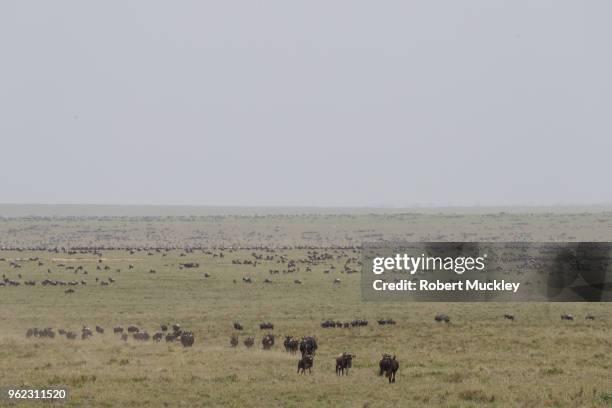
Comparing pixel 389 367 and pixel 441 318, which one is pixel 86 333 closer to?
pixel 389 367

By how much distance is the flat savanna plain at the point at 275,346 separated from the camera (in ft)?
70.2

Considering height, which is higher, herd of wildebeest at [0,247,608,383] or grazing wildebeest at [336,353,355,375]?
grazing wildebeest at [336,353,355,375]

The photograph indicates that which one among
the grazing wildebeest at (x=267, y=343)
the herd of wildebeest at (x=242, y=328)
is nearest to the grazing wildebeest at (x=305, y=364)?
the herd of wildebeest at (x=242, y=328)

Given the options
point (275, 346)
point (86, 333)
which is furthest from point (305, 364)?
point (86, 333)

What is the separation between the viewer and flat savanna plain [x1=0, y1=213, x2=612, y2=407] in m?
21.4

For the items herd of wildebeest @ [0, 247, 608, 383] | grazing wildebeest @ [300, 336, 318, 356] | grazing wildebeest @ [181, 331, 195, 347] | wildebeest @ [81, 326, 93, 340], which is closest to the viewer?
herd of wildebeest @ [0, 247, 608, 383]

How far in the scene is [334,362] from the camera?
26.3 m

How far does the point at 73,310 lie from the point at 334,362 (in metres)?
21.1

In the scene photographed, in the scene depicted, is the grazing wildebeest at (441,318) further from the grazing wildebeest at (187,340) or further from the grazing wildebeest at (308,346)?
the grazing wildebeest at (187,340)

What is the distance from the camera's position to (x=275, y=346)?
3056 cm

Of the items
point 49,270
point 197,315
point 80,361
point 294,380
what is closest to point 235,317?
point 197,315

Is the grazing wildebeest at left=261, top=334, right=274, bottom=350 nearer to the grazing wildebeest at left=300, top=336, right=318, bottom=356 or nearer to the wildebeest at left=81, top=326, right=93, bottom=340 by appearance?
the grazing wildebeest at left=300, top=336, right=318, bottom=356

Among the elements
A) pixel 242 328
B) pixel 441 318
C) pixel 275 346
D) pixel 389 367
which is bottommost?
pixel 242 328

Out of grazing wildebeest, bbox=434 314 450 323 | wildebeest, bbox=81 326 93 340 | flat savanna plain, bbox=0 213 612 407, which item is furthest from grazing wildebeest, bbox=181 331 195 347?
grazing wildebeest, bbox=434 314 450 323
